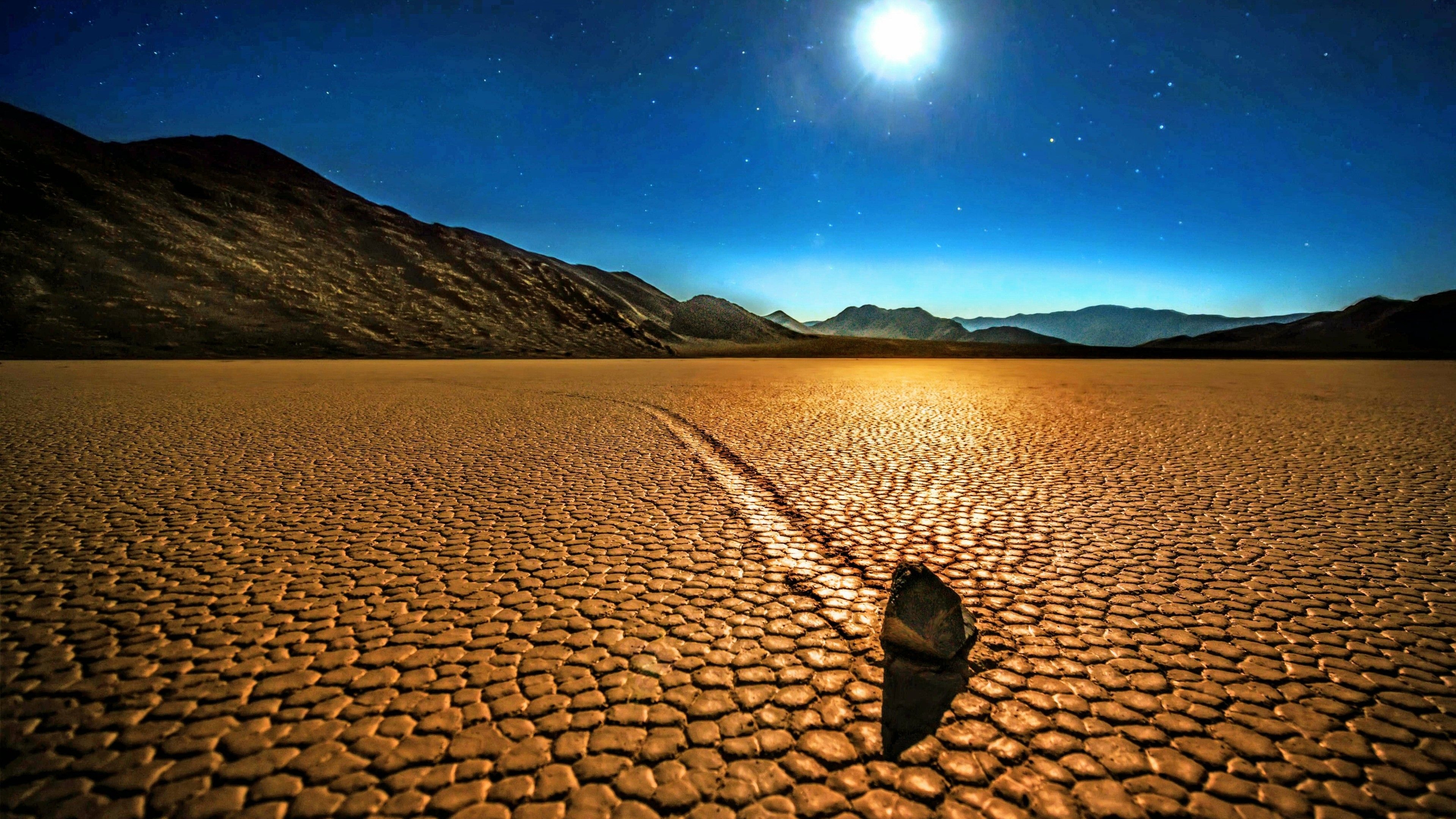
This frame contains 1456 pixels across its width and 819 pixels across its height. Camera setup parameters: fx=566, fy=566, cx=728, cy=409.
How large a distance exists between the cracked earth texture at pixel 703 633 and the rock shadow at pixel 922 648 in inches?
2.2

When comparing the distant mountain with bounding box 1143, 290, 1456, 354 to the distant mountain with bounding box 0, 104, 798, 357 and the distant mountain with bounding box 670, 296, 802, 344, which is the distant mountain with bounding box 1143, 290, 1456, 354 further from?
the distant mountain with bounding box 0, 104, 798, 357

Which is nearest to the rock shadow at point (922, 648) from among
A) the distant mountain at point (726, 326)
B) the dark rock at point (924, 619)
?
the dark rock at point (924, 619)

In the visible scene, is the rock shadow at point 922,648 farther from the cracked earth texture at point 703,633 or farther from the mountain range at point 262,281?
the mountain range at point 262,281

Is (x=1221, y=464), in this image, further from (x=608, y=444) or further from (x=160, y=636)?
(x=160, y=636)

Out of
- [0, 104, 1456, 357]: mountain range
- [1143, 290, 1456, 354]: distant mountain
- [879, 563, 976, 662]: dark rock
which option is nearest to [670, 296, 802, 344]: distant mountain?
[0, 104, 1456, 357]: mountain range

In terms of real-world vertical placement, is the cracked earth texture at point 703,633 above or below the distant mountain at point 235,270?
below

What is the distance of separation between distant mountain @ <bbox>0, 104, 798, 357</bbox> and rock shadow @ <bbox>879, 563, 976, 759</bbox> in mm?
42091

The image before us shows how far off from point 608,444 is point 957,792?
5.71 metres

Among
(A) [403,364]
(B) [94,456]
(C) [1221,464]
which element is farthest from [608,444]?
(A) [403,364]

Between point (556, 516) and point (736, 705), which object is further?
point (556, 516)

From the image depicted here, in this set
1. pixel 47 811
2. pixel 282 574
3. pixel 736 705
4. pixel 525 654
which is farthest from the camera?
pixel 282 574

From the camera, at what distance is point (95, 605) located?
2.59 meters

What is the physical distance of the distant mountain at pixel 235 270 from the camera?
33.6 metres

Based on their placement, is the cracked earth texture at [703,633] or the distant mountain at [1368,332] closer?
the cracked earth texture at [703,633]
